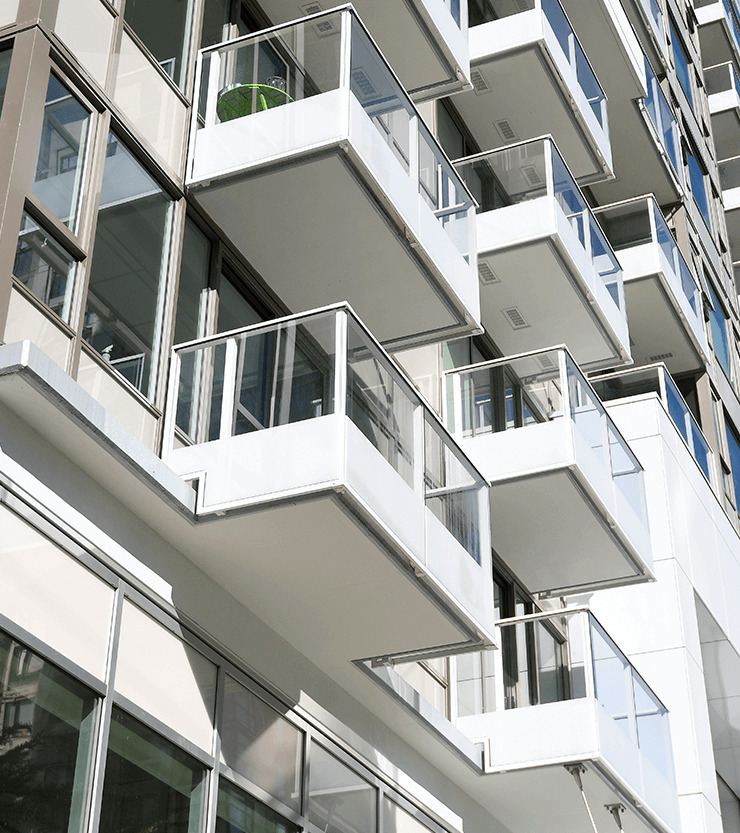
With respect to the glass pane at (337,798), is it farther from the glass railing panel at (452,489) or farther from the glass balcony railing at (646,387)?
the glass balcony railing at (646,387)

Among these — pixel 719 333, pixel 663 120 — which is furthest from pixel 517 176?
pixel 719 333

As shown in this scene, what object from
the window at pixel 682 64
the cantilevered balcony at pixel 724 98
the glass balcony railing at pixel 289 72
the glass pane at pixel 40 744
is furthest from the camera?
the cantilevered balcony at pixel 724 98

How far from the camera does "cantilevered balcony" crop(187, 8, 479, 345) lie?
11812 millimetres

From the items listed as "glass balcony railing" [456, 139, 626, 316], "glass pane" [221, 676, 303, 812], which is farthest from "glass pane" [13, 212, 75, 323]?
"glass balcony railing" [456, 139, 626, 316]

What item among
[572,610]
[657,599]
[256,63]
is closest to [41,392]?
[256,63]

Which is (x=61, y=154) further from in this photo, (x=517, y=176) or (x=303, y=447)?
(x=517, y=176)

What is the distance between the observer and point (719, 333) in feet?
99.7

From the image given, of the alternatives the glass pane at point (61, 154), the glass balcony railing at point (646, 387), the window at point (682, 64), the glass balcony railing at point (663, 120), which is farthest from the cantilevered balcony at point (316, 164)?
the window at point (682, 64)

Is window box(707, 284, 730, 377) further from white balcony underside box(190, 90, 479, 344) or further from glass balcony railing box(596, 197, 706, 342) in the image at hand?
white balcony underside box(190, 90, 479, 344)

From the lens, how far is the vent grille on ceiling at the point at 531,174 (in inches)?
699

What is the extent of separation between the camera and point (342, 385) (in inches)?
386

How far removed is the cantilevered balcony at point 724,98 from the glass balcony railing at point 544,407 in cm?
2833

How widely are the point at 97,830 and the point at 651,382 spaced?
651 inches

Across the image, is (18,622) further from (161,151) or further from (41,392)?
(161,151)
